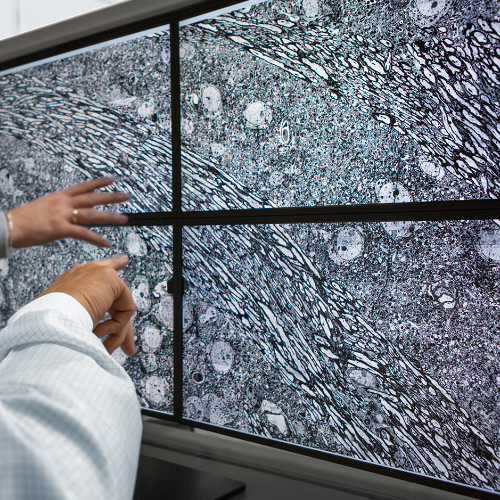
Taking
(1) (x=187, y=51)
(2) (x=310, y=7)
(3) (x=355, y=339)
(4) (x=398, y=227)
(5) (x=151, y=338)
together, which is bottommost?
(5) (x=151, y=338)

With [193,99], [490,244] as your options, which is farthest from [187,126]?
[490,244]

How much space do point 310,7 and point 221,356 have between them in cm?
83

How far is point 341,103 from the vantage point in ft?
3.69

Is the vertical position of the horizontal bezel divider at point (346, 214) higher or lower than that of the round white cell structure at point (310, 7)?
lower

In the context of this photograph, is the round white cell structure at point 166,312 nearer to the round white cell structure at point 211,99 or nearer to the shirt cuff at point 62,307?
the round white cell structure at point 211,99

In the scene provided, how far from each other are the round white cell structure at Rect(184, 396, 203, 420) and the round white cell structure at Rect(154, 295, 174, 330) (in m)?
0.19

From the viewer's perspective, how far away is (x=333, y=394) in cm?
115

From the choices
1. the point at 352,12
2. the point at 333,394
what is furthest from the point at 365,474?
the point at 352,12

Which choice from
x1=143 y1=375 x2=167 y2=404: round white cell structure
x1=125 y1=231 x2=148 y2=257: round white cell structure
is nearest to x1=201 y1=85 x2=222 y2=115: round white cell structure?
x1=125 y1=231 x2=148 y2=257: round white cell structure

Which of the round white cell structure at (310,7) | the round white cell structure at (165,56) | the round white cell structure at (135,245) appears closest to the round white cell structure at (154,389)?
the round white cell structure at (135,245)

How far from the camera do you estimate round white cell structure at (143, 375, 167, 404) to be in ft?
4.66

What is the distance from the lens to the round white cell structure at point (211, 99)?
1290 millimetres

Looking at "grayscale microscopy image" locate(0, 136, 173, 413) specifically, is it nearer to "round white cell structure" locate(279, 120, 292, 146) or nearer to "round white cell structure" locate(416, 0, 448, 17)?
"round white cell structure" locate(279, 120, 292, 146)

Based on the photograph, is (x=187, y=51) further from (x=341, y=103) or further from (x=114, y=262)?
Result: (x=114, y=262)
